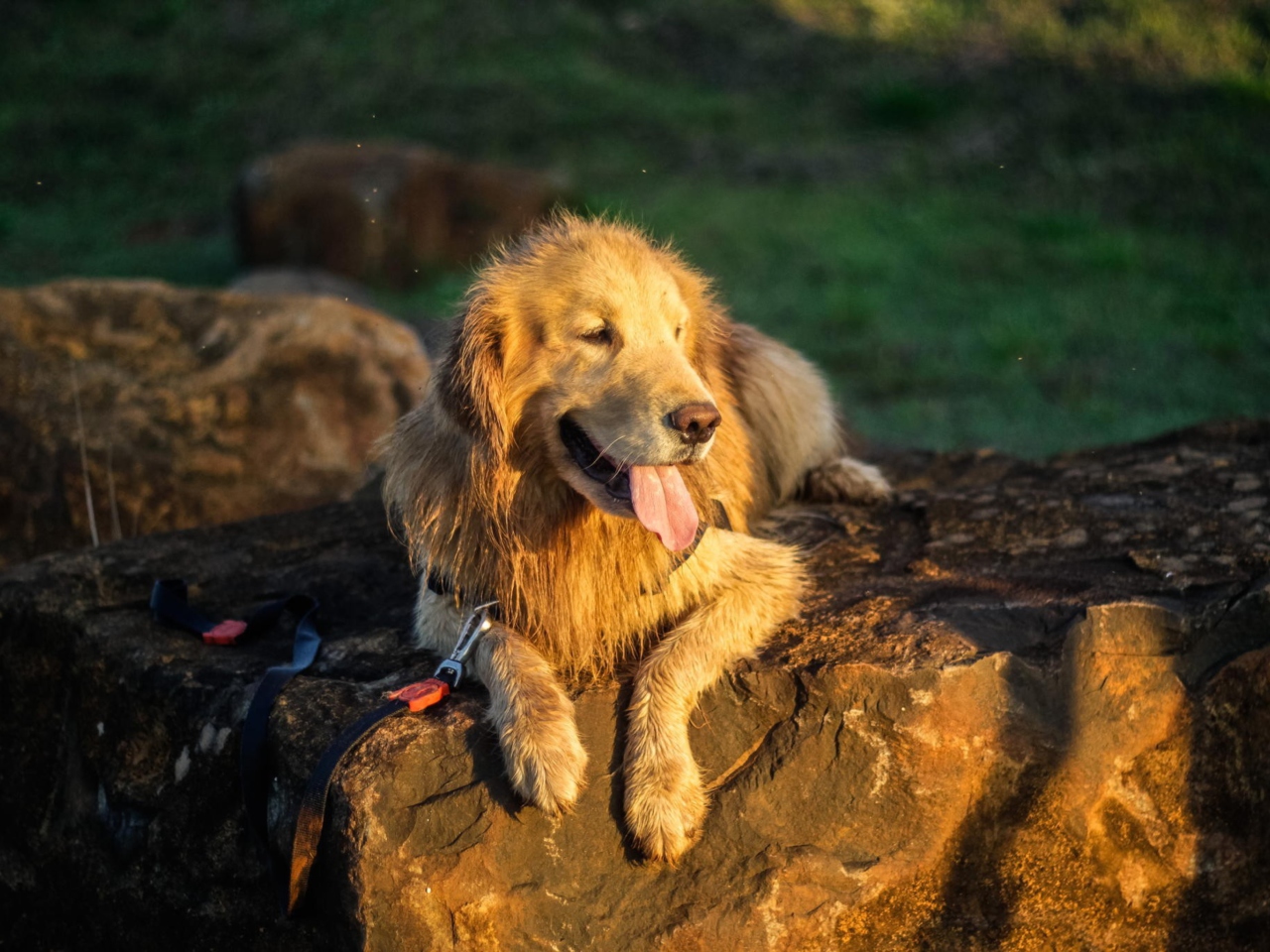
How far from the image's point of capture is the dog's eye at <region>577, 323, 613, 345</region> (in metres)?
3.72

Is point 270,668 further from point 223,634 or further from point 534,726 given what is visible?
point 534,726

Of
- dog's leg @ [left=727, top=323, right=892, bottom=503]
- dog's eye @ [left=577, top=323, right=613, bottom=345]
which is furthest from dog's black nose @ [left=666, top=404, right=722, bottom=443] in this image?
dog's leg @ [left=727, top=323, right=892, bottom=503]

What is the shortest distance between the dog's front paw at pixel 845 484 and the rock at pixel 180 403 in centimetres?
239

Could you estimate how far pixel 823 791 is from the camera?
3314 mm

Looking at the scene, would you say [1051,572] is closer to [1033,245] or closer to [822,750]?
[822,750]

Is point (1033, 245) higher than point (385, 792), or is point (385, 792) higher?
point (385, 792)

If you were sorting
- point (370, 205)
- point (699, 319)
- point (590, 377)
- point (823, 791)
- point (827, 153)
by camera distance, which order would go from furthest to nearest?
point (827, 153)
point (370, 205)
point (699, 319)
point (590, 377)
point (823, 791)

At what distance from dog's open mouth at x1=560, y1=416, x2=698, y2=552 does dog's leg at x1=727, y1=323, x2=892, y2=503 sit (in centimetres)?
121

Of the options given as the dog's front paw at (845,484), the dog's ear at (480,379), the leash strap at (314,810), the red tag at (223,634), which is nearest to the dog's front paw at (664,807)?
the leash strap at (314,810)

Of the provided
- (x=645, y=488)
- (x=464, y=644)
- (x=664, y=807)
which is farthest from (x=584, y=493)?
(x=664, y=807)

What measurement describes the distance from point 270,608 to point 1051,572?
2.51m

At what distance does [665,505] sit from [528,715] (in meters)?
0.68

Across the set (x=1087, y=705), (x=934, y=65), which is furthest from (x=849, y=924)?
(x=934, y=65)

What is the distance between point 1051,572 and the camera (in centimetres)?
398
